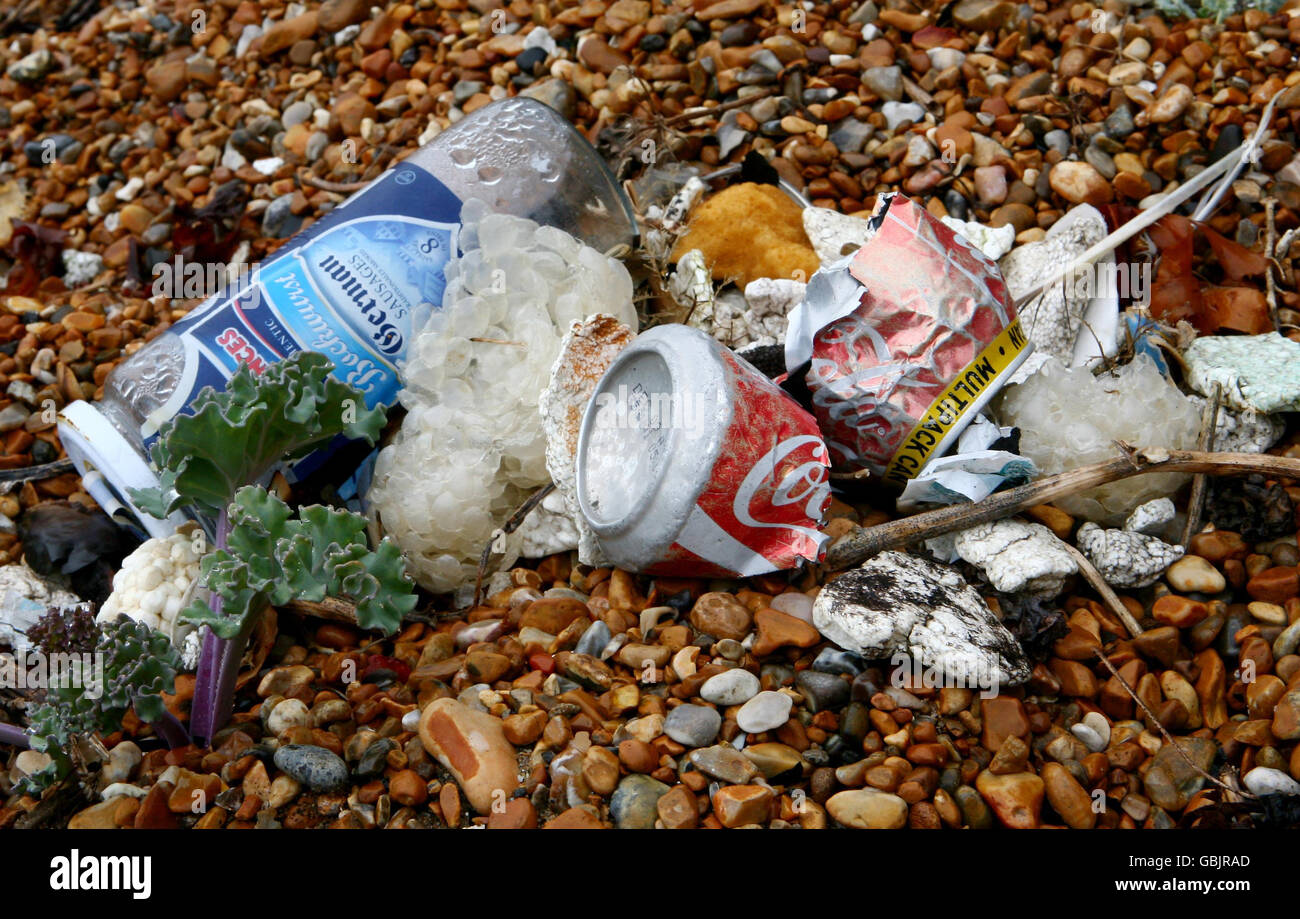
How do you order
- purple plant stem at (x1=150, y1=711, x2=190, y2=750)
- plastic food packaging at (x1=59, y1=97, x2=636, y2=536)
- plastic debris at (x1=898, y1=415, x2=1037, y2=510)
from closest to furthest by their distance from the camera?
purple plant stem at (x1=150, y1=711, x2=190, y2=750) → plastic debris at (x1=898, y1=415, x2=1037, y2=510) → plastic food packaging at (x1=59, y1=97, x2=636, y2=536)

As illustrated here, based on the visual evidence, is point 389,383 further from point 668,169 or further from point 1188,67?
point 1188,67

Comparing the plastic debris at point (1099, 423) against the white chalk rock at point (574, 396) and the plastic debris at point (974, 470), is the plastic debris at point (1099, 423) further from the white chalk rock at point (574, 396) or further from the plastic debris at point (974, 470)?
the white chalk rock at point (574, 396)

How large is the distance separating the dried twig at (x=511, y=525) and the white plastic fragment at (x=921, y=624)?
674mm

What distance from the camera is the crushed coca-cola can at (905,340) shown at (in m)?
2.04

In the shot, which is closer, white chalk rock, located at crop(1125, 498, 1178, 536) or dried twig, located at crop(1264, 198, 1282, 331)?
white chalk rock, located at crop(1125, 498, 1178, 536)

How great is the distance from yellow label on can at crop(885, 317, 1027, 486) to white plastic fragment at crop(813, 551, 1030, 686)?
0.82 ft

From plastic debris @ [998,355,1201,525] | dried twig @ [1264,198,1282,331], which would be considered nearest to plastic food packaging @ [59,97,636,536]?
plastic debris @ [998,355,1201,525]

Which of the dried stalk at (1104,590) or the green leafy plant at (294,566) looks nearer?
the green leafy plant at (294,566)

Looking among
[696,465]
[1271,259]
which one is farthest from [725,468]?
[1271,259]

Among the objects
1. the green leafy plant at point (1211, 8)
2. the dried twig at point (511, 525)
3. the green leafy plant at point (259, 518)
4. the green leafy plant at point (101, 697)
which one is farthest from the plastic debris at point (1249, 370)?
the green leafy plant at point (101, 697)

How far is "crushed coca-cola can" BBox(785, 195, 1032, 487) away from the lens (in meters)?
2.04

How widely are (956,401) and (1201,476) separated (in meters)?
0.49

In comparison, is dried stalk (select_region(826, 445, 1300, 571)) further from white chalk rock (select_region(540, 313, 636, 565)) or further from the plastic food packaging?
the plastic food packaging

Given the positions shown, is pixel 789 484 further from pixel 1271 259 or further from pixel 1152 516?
pixel 1271 259
